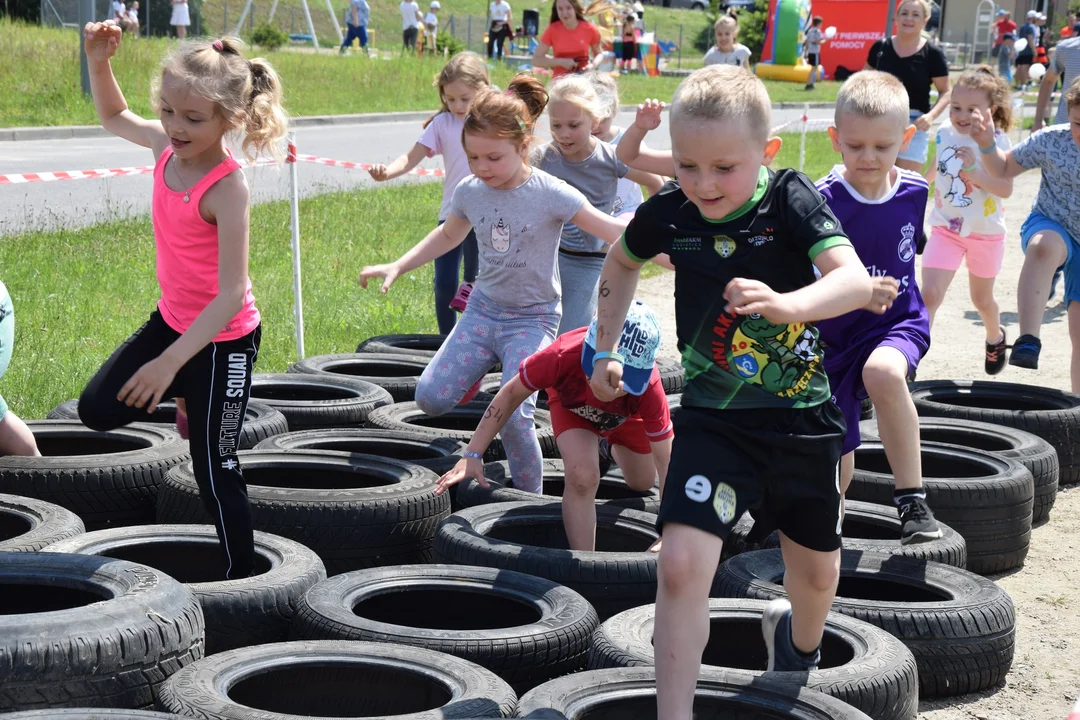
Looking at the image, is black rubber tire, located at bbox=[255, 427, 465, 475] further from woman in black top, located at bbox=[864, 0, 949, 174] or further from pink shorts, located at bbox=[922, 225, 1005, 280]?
woman in black top, located at bbox=[864, 0, 949, 174]

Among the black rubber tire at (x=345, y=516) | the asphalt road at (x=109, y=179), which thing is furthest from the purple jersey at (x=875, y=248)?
the asphalt road at (x=109, y=179)

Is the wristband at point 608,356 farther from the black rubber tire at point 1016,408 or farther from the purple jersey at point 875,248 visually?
the black rubber tire at point 1016,408

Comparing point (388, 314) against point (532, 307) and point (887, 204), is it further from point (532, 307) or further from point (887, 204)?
point (887, 204)

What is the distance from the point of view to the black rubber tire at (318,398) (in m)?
7.07

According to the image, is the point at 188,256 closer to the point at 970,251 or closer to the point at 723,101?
the point at 723,101

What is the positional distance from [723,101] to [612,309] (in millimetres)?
745

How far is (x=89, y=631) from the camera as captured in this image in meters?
3.60

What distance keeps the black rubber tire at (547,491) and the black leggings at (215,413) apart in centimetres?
129

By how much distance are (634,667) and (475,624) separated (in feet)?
3.29

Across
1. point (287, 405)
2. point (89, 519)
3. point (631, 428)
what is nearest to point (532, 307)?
point (631, 428)

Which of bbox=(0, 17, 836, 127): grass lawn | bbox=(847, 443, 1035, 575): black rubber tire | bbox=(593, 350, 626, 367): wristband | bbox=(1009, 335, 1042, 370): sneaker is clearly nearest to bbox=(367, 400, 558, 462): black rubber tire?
bbox=(847, 443, 1035, 575): black rubber tire

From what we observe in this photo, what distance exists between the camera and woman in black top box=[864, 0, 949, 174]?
35.7 feet

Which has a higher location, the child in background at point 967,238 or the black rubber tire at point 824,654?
the child in background at point 967,238

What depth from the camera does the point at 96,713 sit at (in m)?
3.28
